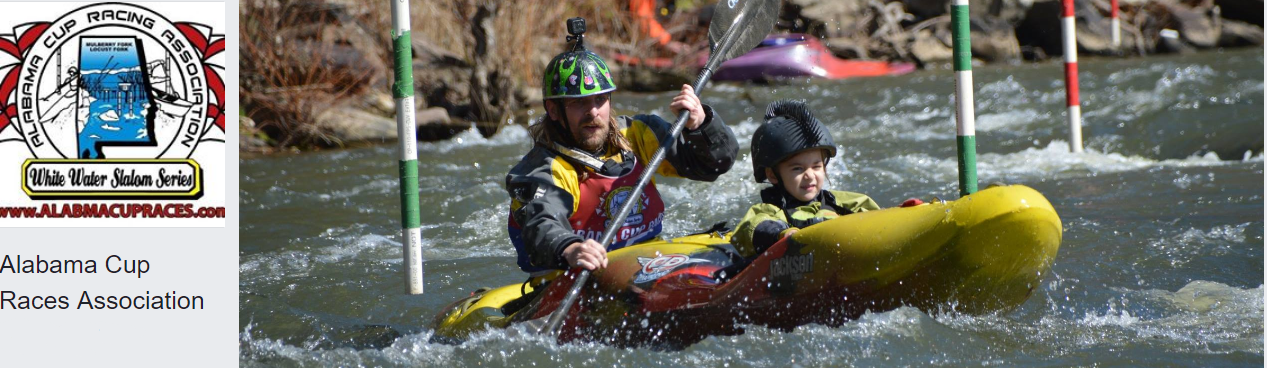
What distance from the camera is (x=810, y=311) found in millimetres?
3119

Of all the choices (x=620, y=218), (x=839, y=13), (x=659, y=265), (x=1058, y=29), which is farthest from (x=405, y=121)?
(x=1058, y=29)

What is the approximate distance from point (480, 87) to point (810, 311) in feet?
22.3

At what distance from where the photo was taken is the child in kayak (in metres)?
3.24

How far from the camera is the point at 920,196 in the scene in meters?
6.02

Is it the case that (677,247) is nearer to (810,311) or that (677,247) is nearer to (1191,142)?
(810,311)

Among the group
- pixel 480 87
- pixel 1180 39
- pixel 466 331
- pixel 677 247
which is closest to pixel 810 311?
pixel 677 247

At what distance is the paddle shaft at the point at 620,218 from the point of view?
131 inches

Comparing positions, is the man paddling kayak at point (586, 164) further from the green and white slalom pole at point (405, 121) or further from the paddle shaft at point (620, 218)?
the green and white slalom pole at point (405, 121)

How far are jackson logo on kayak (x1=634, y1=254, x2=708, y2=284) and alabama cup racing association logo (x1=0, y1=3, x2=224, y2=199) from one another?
1.62m

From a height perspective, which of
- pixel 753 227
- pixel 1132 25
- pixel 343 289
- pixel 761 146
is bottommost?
pixel 343 289

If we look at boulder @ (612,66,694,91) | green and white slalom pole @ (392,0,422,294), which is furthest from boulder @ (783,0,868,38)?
green and white slalom pole @ (392,0,422,294)

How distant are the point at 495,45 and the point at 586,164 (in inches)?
259

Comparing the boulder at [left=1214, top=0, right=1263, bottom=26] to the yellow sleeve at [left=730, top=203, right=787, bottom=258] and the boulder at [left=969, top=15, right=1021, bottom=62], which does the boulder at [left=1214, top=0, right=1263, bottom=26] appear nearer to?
the boulder at [left=969, top=15, right=1021, bottom=62]

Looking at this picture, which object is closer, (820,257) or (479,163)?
(820,257)
